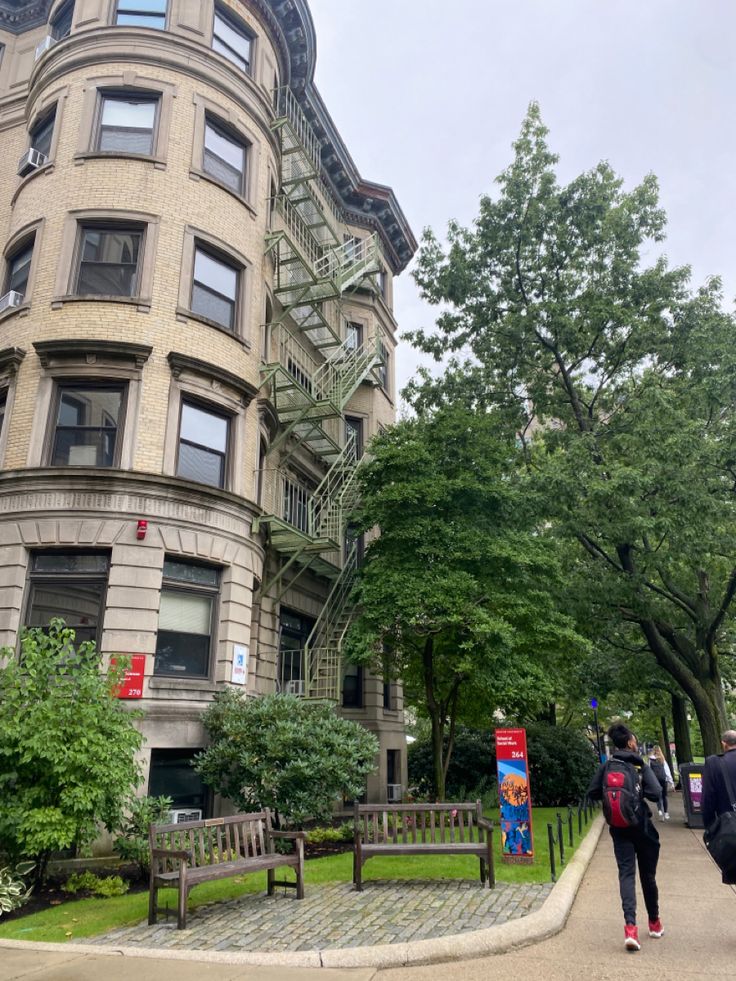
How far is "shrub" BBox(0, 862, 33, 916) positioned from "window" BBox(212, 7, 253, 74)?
18067 mm

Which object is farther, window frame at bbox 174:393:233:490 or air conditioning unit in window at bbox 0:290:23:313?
air conditioning unit in window at bbox 0:290:23:313

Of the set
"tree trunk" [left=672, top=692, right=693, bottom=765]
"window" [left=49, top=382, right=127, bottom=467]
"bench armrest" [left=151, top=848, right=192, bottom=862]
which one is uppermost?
"window" [left=49, top=382, right=127, bottom=467]

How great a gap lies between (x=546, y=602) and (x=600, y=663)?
1109cm

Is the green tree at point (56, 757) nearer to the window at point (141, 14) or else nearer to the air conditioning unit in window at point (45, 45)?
the window at point (141, 14)

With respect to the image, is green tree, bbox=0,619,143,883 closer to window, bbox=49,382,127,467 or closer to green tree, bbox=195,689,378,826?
green tree, bbox=195,689,378,826

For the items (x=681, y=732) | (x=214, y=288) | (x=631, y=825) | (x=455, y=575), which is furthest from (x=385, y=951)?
(x=681, y=732)

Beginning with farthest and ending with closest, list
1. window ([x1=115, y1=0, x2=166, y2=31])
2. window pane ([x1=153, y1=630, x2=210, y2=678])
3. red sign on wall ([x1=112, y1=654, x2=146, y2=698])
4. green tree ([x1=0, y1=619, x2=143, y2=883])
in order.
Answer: window ([x1=115, y1=0, x2=166, y2=31]) < window pane ([x1=153, y1=630, x2=210, y2=678]) < red sign on wall ([x1=112, y1=654, x2=146, y2=698]) < green tree ([x1=0, y1=619, x2=143, y2=883])

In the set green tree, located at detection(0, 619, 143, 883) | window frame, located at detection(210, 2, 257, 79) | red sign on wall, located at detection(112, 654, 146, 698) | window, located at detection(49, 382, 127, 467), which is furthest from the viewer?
window frame, located at detection(210, 2, 257, 79)

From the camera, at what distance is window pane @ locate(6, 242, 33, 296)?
645 inches

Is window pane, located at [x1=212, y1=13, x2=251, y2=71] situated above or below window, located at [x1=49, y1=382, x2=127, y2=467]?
above

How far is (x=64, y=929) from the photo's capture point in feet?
25.2

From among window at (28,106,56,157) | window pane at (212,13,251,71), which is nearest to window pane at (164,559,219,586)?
window at (28,106,56,157)

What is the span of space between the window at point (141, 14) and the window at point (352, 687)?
58.8ft

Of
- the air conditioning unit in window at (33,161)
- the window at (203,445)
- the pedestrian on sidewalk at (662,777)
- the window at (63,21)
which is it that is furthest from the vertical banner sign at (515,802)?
the window at (63,21)
